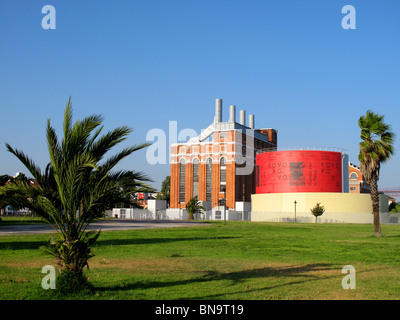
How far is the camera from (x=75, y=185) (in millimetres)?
11648

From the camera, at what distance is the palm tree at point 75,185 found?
1147 centimetres

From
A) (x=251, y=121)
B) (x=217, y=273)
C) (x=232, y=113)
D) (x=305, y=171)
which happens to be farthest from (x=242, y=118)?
(x=217, y=273)

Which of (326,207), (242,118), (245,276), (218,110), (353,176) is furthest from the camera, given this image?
(353,176)

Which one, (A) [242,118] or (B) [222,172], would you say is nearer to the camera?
(B) [222,172]

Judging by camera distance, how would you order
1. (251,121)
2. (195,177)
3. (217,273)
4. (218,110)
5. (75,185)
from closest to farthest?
1. (75,185)
2. (217,273)
3. (195,177)
4. (218,110)
5. (251,121)

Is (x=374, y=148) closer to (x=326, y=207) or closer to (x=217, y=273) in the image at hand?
(x=217, y=273)

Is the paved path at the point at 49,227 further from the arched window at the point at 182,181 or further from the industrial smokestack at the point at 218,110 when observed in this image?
the industrial smokestack at the point at 218,110

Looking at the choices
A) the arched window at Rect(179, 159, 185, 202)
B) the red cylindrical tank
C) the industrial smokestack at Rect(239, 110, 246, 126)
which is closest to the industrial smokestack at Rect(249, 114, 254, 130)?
the industrial smokestack at Rect(239, 110, 246, 126)

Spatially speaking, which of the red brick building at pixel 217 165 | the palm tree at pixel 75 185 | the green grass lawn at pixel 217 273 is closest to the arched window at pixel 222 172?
the red brick building at pixel 217 165

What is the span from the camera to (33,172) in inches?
460

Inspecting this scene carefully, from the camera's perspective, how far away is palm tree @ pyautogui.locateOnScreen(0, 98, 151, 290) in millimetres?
11469

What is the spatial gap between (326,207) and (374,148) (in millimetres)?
44465

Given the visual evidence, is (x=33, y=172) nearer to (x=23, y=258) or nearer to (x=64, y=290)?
(x=64, y=290)

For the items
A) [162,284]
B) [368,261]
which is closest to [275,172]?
[368,261]
